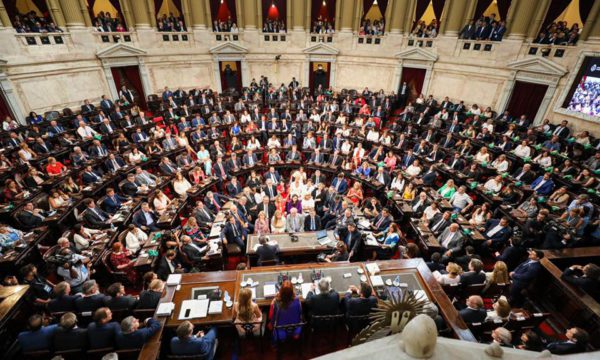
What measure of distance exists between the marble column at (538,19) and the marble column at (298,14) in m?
12.0

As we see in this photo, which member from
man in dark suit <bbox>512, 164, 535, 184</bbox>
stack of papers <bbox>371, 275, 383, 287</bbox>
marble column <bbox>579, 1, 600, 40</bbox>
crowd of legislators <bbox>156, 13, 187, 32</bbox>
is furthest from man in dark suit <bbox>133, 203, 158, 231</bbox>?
marble column <bbox>579, 1, 600, 40</bbox>

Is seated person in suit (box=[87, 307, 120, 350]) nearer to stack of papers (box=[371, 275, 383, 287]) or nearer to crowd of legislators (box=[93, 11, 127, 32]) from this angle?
stack of papers (box=[371, 275, 383, 287])

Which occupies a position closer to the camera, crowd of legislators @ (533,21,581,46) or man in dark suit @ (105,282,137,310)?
man in dark suit @ (105,282,137,310)

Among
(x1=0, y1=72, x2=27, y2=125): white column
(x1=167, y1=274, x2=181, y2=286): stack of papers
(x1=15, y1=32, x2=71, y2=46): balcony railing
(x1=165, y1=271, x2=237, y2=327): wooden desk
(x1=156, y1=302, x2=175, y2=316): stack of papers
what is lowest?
(x1=165, y1=271, x2=237, y2=327): wooden desk

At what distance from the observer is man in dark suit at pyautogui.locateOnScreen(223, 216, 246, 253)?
6977 mm

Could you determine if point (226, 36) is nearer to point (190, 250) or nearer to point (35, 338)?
point (190, 250)

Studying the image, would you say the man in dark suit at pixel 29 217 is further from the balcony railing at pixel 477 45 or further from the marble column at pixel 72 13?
the balcony railing at pixel 477 45

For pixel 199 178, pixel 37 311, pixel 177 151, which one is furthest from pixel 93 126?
pixel 37 311

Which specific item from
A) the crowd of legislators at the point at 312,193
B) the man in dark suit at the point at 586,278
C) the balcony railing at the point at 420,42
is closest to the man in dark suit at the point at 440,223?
the crowd of legislators at the point at 312,193

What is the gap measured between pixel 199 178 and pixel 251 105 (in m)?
7.39

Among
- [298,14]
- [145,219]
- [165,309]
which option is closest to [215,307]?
[165,309]

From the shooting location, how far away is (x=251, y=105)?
15.7 metres

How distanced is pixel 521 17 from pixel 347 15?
9.11 metres

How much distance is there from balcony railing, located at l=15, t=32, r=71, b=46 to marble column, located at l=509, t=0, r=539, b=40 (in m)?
20.8
